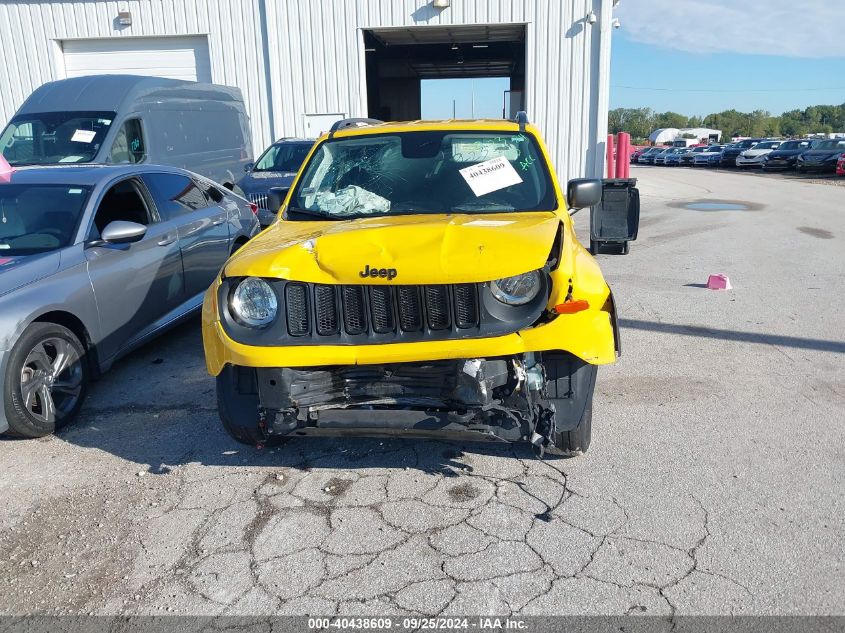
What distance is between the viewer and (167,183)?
6375mm

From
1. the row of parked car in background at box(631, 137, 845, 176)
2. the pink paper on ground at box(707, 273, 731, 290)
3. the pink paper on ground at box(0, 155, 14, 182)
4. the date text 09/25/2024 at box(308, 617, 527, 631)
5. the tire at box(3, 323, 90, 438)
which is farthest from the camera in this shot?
the row of parked car in background at box(631, 137, 845, 176)

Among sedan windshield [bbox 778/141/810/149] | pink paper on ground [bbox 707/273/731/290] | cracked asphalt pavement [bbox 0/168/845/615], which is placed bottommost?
cracked asphalt pavement [bbox 0/168/845/615]

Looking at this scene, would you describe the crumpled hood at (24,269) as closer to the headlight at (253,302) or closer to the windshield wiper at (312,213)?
the windshield wiper at (312,213)

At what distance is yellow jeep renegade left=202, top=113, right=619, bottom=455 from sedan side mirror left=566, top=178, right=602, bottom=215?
96cm

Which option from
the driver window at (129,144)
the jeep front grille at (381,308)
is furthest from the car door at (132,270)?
the driver window at (129,144)

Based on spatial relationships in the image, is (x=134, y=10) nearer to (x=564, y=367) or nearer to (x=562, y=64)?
(x=562, y=64)

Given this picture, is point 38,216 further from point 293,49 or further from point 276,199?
point 293,49

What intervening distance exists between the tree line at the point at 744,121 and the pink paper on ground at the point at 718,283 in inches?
4522

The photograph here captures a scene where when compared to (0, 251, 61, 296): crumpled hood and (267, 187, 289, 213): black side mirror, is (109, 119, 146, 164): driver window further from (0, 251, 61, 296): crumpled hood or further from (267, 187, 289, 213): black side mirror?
(267, 187, 289, 213): black side mirror

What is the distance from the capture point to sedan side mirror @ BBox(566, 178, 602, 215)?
457 centimetres

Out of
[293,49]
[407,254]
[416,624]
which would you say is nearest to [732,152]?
[293,49]

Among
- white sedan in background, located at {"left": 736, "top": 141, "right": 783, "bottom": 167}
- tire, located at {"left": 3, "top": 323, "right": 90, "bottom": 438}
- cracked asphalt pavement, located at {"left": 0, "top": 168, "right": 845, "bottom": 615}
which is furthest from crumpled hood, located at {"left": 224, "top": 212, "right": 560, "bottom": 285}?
white sedan in background, located at {"left": 736, "top": 141, "right": 783, "bottom": 167}

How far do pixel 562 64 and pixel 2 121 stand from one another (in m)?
14.1

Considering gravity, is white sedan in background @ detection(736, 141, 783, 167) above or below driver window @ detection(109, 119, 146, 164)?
below
